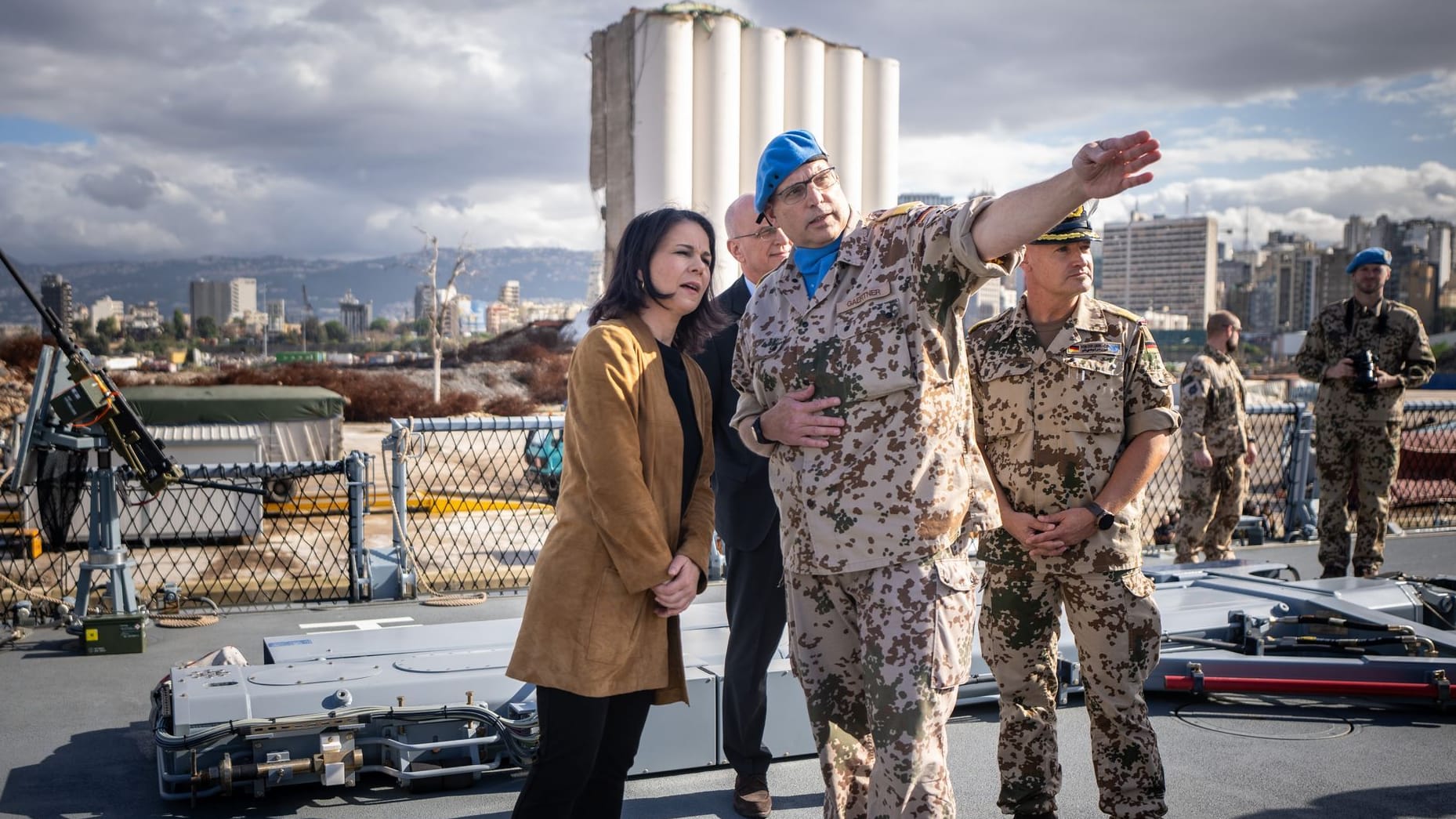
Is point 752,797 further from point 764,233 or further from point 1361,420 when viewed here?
point 1361,420

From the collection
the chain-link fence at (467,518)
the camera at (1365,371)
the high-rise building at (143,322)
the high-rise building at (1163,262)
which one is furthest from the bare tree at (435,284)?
the high-rise building at (1163,262)

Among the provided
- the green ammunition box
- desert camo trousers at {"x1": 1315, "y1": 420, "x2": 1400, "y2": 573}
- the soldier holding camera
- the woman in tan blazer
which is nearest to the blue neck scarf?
the woman in tan blazer

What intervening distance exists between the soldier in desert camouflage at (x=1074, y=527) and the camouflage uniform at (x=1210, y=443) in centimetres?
417

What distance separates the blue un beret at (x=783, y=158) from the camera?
2.39 meters

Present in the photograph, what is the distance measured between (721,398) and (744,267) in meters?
0.60

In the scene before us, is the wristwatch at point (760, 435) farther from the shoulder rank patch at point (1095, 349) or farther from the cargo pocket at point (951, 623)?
the shoulder rank patch at point (1095, 349)

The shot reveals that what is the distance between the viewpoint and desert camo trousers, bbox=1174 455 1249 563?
6.73 m

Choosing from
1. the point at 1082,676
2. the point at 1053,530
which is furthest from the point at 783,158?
the point at 1082,676

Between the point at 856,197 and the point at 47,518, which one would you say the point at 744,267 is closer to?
the point at 47,518

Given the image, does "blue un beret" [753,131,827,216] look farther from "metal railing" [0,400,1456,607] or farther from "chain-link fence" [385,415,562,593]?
"metal railing" [0,400,1456,607]

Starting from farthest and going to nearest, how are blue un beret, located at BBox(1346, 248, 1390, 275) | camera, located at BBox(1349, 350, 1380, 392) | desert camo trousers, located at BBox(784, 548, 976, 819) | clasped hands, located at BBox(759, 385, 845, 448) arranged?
camera, located at BBox(1349, 350, 1380, 392) < blue un beret, located at BBox(1346, 248, 1390, 275) < clasped hands, located at BBox(759, 385, 845, 448) < desert camo trousers, located at BBox(784, 548, 976, 819)

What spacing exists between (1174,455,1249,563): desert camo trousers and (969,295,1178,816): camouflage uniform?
4.19 metres

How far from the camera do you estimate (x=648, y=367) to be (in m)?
2.32

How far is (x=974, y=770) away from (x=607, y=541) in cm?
190
